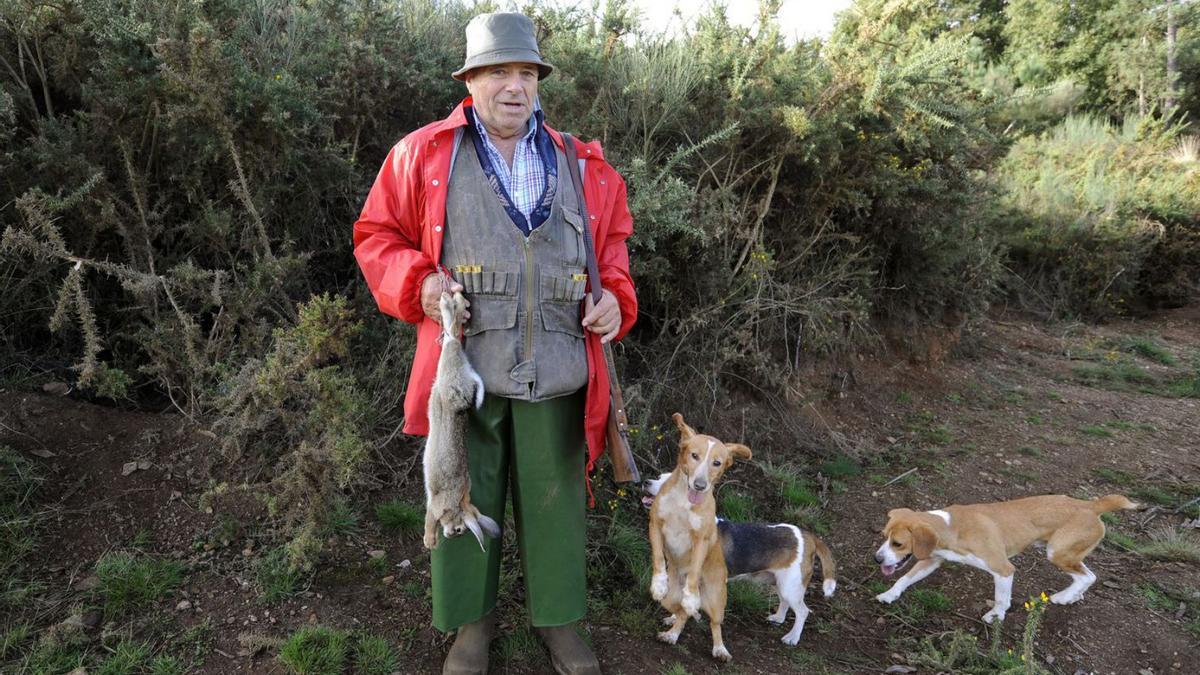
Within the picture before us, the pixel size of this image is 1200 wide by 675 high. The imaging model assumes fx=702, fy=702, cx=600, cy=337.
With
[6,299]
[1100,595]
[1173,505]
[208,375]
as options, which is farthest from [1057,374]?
[6,299]

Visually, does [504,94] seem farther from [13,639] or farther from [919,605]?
[919,605]

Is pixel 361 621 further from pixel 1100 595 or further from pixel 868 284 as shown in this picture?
pixel 868 284

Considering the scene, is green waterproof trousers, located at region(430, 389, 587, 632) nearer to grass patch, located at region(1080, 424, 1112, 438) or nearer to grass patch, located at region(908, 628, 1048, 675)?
grass patch, located at region(908, 628, 1048, 675)

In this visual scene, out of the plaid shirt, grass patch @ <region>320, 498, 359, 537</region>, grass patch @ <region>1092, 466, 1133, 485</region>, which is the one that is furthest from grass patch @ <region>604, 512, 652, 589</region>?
grass patch @ <region>1092, 466, 1133, 485</region>

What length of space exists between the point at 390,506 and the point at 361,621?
2.39 ft

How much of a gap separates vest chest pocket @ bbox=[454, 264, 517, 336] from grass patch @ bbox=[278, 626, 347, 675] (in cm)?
154

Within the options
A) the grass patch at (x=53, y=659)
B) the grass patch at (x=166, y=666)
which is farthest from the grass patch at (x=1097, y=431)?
the grass patch at (x=53, y=659)

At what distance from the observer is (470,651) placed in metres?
2.95

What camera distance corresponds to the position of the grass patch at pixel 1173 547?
4.29 m

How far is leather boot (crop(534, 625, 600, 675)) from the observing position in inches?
117

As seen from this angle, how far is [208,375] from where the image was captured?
392cm

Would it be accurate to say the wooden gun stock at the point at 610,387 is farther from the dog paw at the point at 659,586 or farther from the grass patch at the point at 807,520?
the grass patch at the point at 807,520

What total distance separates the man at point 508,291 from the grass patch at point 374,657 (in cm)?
29

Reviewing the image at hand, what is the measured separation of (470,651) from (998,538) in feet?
9.29
